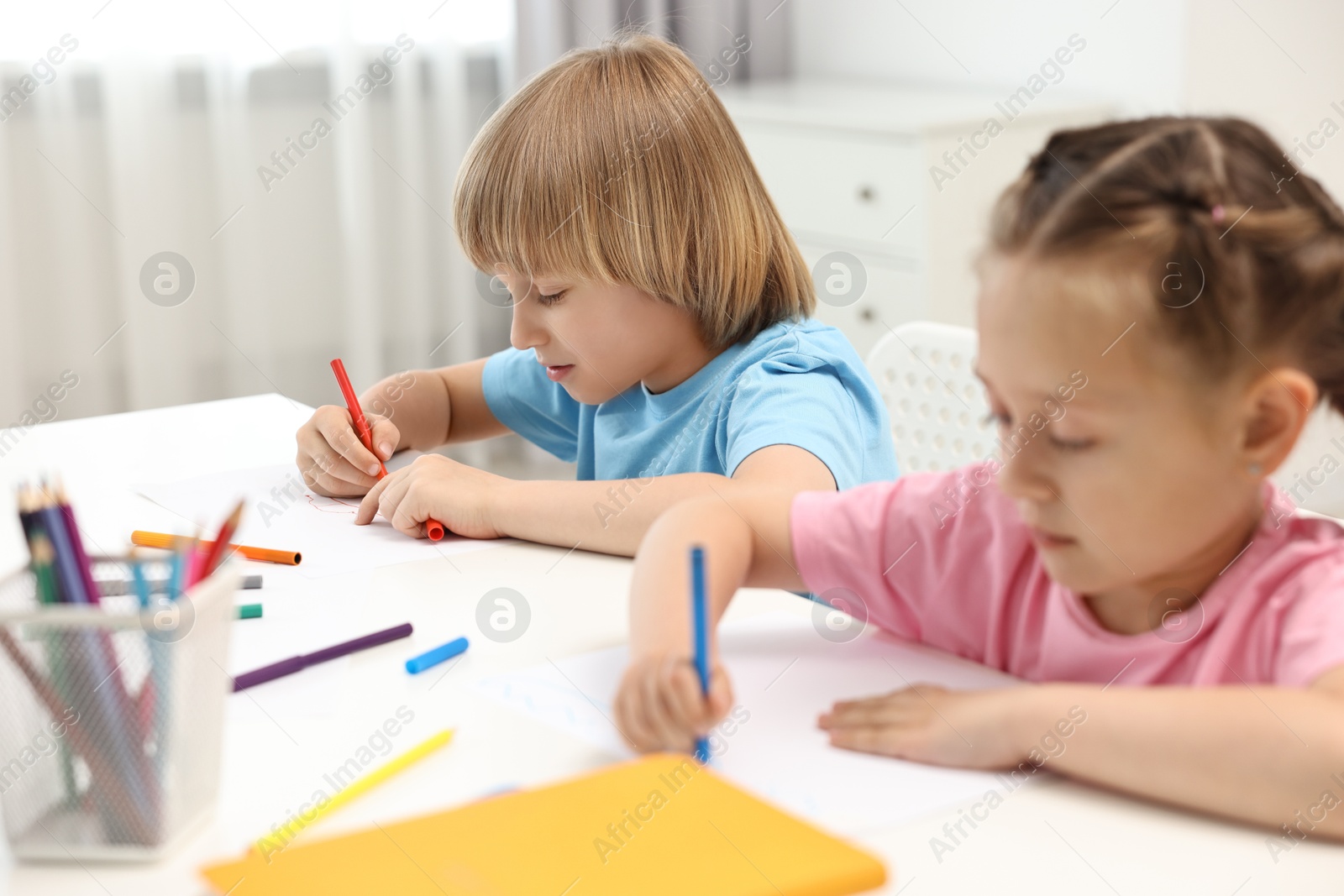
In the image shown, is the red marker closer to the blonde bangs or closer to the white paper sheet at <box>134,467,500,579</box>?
the white paper sheet at <box>134,467,500,579</box>

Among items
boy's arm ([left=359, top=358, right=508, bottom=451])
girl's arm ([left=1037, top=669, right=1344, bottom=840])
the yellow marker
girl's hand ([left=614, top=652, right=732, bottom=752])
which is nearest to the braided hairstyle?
girl's arm ([left=1037, top=669, right=1344, bottom=840])

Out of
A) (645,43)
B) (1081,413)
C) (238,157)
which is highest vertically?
(645,43)

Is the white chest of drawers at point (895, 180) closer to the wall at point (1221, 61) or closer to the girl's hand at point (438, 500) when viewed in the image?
the wall at point (1221, 61)

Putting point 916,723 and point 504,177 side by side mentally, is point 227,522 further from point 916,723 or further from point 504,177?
point 504,177

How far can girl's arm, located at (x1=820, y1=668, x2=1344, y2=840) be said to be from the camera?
566 millimetres

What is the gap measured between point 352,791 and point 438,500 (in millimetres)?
424

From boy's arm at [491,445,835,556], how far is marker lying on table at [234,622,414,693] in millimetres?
193

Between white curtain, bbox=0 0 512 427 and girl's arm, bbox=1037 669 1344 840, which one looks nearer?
girl's arm, bbox=1037 669 1344 840

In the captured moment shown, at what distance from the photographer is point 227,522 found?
1.98ft

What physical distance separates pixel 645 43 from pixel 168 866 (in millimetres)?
888

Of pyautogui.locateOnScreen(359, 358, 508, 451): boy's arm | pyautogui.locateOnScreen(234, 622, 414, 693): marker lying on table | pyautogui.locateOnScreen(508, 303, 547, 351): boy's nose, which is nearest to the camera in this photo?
pyautogui.locateOnScreen(234, 622, 414, 693): marker lying on table

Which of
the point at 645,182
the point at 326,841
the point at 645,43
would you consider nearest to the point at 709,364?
the point at 645,182

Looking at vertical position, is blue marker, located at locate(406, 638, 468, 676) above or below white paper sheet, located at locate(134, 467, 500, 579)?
above

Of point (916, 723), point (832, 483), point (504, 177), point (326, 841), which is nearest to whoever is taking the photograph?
point (326, 841)
